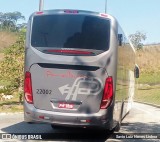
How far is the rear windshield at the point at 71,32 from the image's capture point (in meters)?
8.45

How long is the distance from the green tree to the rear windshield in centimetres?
1173

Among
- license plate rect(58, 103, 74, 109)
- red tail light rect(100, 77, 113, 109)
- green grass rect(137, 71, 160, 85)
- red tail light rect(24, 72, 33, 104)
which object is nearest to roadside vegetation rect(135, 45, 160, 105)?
green grass rect(137, 71, 160, 85)

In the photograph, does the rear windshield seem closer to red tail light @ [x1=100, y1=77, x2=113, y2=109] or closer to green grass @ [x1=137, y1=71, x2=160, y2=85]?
red tail light @ [x1=100, y1=77, x2=113, y2=109]

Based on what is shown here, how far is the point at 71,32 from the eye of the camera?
28.2 ft

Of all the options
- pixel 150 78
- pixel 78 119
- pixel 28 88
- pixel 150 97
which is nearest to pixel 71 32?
pixel 28 88

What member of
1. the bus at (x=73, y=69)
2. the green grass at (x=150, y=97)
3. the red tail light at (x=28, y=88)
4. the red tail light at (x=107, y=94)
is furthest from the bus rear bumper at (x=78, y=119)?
the green grass at (x=150, y=97)

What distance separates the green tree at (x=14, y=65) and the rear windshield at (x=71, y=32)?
11735 millimetres

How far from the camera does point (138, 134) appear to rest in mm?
10984

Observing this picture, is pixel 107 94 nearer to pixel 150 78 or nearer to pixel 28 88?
pixel 28 88

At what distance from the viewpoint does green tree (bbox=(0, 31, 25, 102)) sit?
2019 cm

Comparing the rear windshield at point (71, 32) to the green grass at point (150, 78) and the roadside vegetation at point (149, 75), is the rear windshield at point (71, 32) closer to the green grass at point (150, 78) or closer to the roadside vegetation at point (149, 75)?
the roadside vegetation at point (149, 75)

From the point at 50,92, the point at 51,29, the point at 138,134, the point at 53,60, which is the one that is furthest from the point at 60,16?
the point at 138,134

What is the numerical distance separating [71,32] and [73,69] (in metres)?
1.02

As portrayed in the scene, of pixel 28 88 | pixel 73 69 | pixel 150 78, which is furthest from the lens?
pixel 150 78
